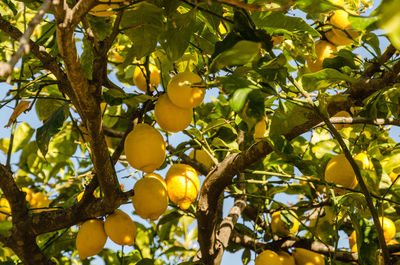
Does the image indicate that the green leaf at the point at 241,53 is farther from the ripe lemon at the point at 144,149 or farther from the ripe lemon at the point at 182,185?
the ripe lemon at the point at 182,185

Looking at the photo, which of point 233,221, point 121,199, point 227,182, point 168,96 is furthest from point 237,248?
point 168,96

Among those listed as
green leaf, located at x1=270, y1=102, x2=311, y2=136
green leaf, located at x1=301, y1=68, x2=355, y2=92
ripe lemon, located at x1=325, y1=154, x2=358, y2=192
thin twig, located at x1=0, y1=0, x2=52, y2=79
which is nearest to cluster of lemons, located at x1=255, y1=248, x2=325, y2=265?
ripe lemon, located at x1=325, y1=154, x2=358, y2=192

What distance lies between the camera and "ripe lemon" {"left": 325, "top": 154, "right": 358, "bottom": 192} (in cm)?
118

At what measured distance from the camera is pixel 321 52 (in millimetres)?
1362

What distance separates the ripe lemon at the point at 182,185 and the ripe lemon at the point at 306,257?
51 centimetres

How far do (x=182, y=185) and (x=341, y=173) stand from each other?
420mm

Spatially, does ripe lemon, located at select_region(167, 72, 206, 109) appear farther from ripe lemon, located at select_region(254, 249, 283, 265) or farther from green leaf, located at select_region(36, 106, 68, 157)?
ripe lemon, located at select_region(254, 249, 283, 265)

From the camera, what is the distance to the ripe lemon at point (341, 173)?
118 centimetres

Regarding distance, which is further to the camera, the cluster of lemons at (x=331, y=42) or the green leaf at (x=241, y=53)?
the cluster of lemons at (x=331, y=42)

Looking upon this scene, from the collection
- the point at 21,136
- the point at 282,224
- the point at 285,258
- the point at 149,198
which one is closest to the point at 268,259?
the point at 285,258

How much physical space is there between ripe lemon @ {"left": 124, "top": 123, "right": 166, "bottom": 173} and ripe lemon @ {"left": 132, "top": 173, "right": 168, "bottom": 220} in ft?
0.26

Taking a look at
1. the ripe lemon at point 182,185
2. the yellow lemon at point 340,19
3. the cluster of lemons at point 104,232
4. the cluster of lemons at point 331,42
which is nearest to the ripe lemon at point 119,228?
the cluster of lemons at point 104,232

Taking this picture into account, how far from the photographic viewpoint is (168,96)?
3.27ft

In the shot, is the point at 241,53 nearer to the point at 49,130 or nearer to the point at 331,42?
the point at 49,130
